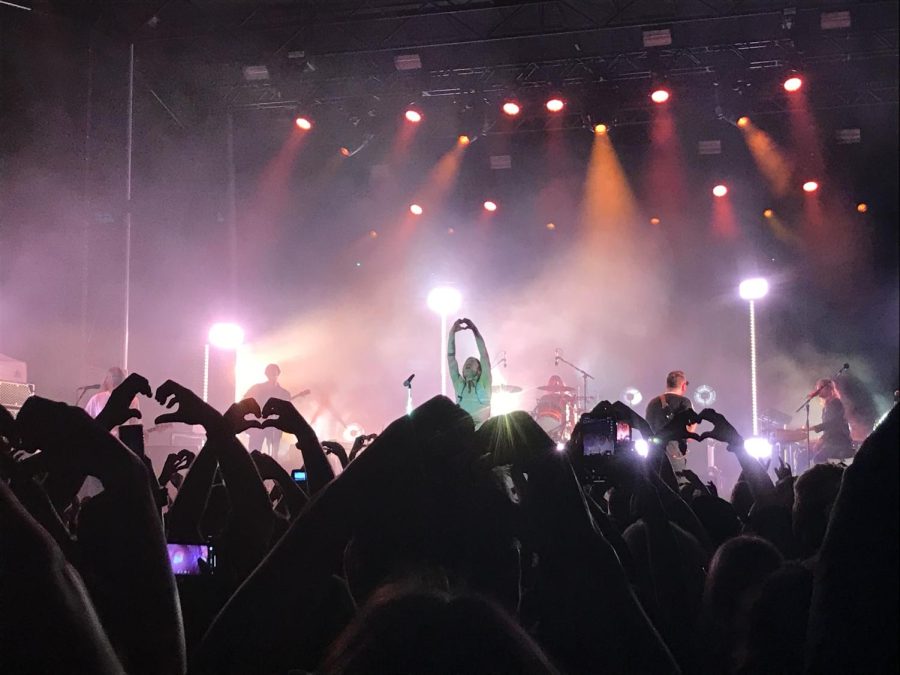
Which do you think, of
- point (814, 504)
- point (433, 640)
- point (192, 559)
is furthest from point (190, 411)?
point (814, 504)

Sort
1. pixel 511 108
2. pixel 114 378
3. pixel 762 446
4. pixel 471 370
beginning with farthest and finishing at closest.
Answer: pixel 511 108
pixel 762 446
pixel 114 378
pixel 471 370

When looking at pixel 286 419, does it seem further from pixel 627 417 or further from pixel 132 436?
pixel 627 417

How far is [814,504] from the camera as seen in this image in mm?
2072

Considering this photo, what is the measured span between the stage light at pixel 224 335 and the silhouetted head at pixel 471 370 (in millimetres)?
7186

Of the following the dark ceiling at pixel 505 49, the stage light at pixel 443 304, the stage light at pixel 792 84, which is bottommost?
the stage light at pixel 443 304

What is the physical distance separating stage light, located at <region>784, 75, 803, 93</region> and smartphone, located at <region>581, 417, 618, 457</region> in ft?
37.2

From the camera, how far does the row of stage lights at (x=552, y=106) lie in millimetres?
12441

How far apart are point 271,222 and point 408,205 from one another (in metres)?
3.00

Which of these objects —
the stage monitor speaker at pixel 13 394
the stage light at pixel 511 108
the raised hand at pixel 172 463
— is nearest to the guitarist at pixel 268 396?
the stage monitor speaker at pixel 13 394

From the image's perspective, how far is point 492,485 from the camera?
3.89 feet

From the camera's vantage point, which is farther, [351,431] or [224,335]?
[351,431]

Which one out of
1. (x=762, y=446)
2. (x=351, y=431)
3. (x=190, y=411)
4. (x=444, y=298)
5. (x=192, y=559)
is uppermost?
(x=444, y=298)

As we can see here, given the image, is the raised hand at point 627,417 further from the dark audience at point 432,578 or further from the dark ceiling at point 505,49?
the dark ceiling at point 505,49

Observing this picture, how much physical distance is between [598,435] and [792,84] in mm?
11624
